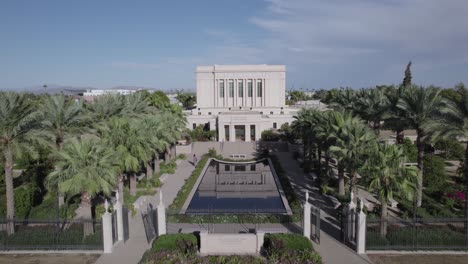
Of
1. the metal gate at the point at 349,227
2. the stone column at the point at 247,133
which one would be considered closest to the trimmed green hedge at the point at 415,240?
the metal gate at the point at 349,227

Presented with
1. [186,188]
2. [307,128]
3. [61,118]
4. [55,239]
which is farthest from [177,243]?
[307,128]

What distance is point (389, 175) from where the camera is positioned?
16.7 meters

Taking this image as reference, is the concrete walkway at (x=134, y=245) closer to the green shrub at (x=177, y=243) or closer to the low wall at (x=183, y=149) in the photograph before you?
the green shrub at (x=177, y=243)

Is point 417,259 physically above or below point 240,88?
below

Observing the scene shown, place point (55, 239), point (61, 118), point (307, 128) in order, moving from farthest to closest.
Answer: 1. point (307, 128)
2. point (61, 118)
3. point (55, 239)

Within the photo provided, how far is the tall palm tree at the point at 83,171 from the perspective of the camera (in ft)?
53.6

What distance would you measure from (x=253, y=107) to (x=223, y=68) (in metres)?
8.94

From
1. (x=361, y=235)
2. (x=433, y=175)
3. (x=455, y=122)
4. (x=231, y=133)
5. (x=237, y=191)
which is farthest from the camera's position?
(x=231, y=133)

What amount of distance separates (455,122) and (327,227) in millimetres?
8437

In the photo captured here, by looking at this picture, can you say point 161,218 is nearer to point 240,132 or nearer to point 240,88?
point 240,132

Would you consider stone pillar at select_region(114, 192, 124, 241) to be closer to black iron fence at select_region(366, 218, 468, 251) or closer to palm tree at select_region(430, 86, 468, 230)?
black iron fence at select_region(366, 218, 468, 251)

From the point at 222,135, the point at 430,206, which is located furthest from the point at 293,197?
the point at 222,135

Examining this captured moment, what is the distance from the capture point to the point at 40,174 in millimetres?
25578

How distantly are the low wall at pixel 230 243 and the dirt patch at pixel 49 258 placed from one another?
4.80m
